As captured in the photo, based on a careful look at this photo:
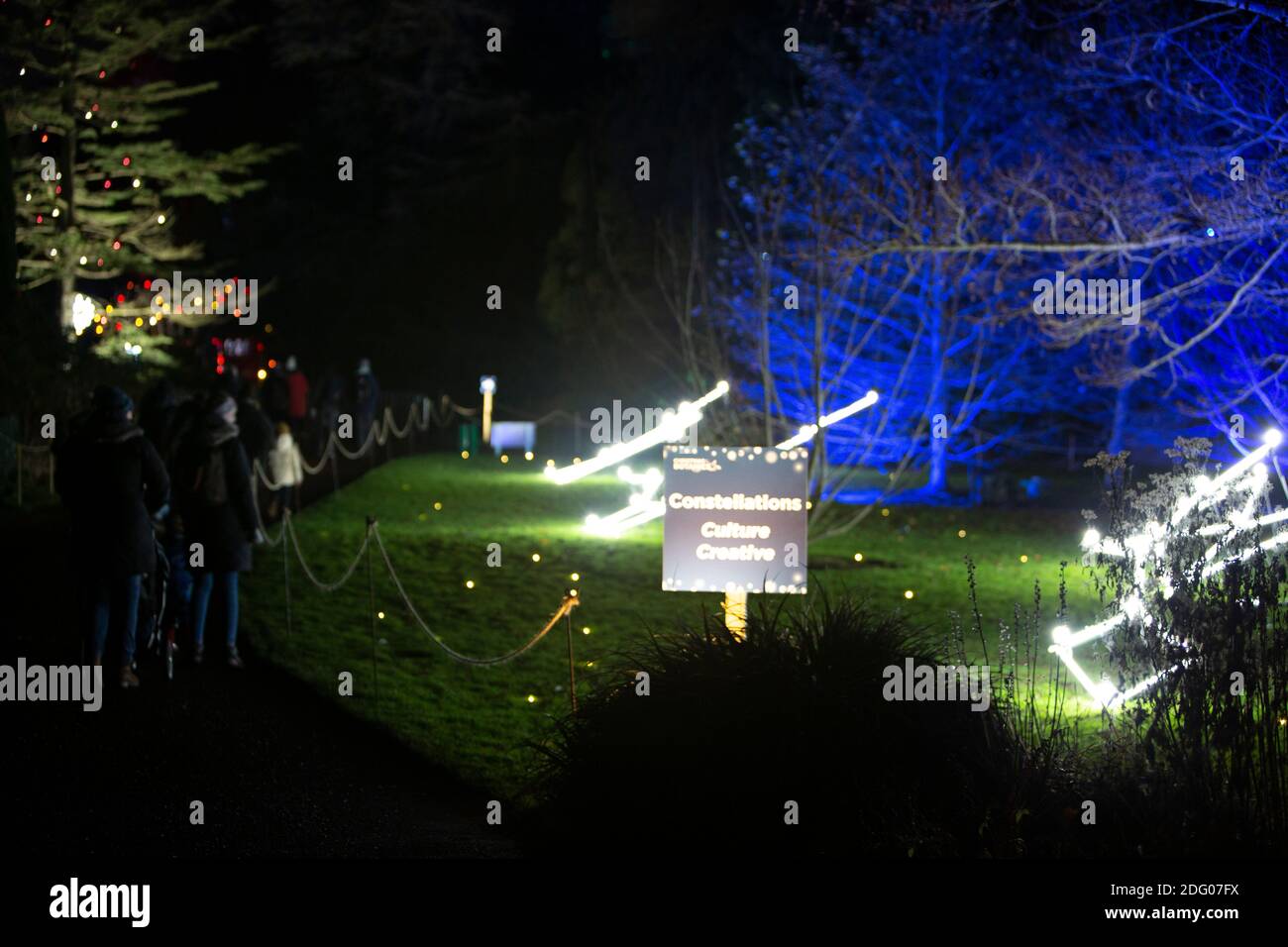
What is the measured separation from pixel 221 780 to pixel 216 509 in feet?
10.3

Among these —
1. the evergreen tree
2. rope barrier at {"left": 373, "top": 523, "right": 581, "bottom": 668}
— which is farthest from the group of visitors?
the evergreen tree

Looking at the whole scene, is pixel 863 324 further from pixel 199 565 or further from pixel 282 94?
pixel 282 94

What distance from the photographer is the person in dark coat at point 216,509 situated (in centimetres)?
1135

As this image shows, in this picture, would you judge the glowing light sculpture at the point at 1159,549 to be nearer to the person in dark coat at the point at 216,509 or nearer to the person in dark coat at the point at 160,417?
the person in dark coat at the point at 216,509

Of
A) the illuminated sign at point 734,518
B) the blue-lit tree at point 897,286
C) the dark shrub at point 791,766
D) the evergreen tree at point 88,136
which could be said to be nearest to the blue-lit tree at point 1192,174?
the illuminated sign at point 734,518

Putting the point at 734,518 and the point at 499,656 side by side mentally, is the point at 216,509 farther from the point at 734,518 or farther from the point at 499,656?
the point at 734,518

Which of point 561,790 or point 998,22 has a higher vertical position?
point 998,22

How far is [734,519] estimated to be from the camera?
10.4 m

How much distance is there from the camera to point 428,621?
1395 cm

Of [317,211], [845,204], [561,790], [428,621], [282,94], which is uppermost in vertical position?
[282,94]

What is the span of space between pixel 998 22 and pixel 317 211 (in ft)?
90.4

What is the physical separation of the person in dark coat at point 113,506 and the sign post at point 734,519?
3.59 metres

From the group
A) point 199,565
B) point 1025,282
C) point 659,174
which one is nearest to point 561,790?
point 199,565
